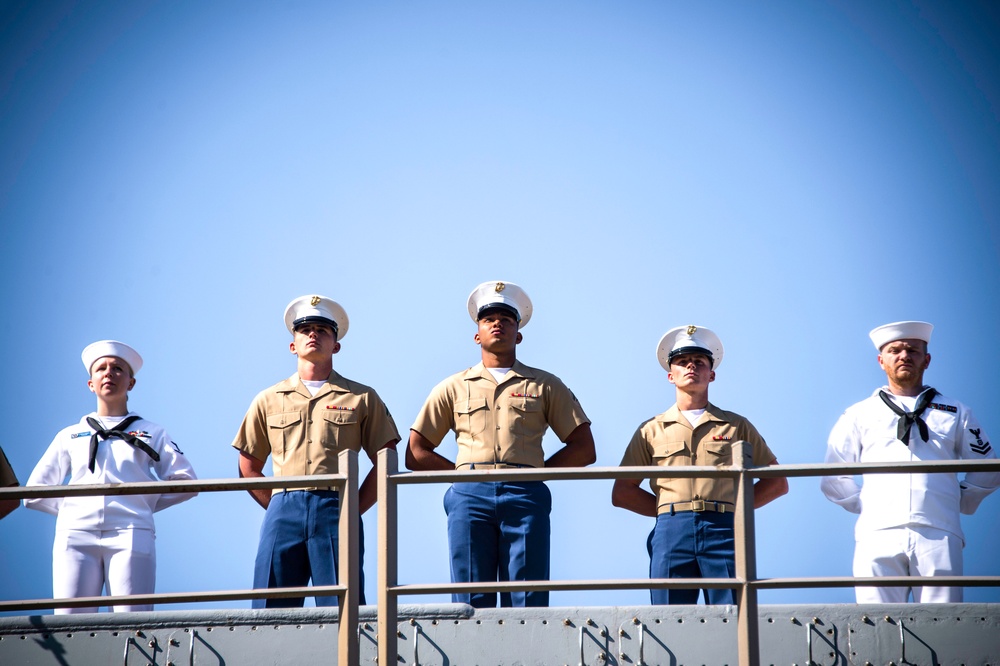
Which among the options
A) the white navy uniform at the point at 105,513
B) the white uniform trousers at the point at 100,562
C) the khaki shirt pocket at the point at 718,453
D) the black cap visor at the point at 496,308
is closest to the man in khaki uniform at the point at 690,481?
the khaki shirt pocket at the point at 718,453

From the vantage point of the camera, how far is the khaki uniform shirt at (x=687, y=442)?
Answer: 23.4 ft

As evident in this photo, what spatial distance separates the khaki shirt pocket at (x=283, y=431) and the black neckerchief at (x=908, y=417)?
338cm

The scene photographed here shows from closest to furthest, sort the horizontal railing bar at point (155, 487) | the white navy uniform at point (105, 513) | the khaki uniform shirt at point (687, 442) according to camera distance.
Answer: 1. the horizontal railing bar at point (155, 487)
2. the white navy uniform at point (105, 513)
3. the khaki uniform shirt at point (687, 442)

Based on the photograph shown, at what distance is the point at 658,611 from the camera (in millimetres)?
5926

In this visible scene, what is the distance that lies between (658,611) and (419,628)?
45.6 inches

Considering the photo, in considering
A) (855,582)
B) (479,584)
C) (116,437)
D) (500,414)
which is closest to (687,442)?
(500,414)

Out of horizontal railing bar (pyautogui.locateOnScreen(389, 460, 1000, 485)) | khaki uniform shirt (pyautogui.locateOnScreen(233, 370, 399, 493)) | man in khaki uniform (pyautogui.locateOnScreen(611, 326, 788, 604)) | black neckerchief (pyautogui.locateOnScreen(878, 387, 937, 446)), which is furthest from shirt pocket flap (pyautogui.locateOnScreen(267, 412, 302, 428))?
black neckerchief (pyautogui.locateOnScreen(878, 387, 937, 446))

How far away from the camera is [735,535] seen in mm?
5074

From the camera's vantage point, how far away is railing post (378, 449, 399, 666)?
5.06m

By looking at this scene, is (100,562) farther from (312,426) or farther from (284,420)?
(312,426)

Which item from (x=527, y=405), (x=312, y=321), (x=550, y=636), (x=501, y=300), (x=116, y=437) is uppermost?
(x=501, y=300)

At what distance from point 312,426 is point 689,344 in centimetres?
230

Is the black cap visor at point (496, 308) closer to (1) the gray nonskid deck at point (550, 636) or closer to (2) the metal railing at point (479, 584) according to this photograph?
(1) the gray nonskid deck at point (550, 636)

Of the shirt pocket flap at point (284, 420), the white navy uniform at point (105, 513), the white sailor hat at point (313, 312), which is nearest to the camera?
the white navy uniform at point (105, 513)
